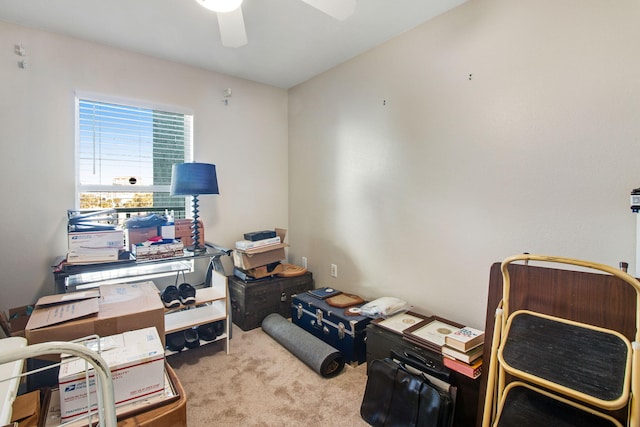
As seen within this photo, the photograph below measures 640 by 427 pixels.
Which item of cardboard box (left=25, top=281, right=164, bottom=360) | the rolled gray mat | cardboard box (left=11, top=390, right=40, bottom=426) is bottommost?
the rolled gray mat

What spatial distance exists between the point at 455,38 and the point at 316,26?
3.11 ft

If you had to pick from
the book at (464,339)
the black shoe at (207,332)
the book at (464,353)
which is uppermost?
the book at (464,339)

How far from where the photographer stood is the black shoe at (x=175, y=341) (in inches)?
91.2

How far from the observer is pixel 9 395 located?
1.05 m

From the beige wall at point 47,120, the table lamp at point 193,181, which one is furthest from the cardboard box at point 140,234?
the beige wall at point 47,120

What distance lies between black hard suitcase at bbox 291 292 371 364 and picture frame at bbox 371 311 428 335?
18cm

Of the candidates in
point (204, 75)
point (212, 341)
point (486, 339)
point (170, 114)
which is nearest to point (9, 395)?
point (212, 341)

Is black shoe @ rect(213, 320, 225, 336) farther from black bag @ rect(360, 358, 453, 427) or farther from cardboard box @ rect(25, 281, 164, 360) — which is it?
black bag @ rect(360, 358, 453, 427)

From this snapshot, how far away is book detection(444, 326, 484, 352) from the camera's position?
1.69m

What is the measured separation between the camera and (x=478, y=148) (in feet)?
6.59

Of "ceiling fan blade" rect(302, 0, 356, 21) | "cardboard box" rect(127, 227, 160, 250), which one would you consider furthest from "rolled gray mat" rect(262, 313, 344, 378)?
"ceiling fan blade" rect(302, 0, 356, 21)

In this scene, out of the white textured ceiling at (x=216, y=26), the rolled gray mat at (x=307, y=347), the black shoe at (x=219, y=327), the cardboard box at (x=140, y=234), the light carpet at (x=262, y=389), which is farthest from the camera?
the black shoe at (x=219, y=327)

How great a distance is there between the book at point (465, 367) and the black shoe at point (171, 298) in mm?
1812

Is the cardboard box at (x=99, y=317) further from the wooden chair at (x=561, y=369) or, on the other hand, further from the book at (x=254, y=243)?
Result: the wooden chair at (x=561, y=369)
